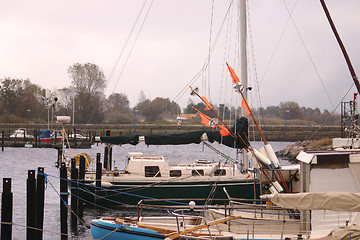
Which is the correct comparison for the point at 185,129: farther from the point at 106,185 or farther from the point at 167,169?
the point at 106,185

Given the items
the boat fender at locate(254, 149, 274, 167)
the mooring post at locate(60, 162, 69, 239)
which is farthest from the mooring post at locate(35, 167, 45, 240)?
the boat fender at locate(254, 149, 274, 167)

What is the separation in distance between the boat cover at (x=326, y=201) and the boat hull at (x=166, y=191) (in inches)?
545

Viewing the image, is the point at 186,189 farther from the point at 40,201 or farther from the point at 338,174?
the point at 338,174

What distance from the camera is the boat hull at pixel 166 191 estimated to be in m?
28.8

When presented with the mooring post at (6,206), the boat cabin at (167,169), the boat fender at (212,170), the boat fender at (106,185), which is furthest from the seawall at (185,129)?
the mooring post at (6,206)

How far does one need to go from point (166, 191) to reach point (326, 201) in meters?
16.5

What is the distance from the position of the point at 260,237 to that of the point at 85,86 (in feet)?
388

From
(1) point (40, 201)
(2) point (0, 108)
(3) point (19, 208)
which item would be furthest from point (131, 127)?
(1) point (40, 201)

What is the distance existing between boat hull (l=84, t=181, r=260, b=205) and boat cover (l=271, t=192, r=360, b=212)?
13.8 m

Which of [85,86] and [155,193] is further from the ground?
[85,86]

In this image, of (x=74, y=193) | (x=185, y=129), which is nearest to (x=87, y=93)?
(x=185, y=129)

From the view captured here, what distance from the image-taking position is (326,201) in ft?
47.2

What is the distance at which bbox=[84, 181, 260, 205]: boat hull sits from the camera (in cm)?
2878

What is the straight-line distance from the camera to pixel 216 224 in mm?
17594
